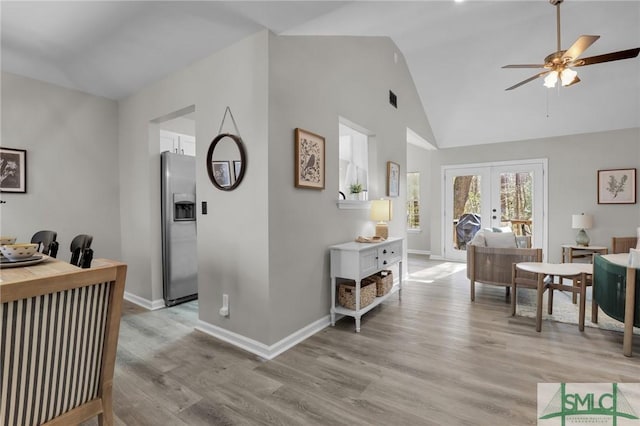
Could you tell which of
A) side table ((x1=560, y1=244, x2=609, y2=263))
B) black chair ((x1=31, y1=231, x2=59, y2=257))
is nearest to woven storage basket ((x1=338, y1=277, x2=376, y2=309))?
black chair ((x1=31, y1=231, x2=59, y2=257))

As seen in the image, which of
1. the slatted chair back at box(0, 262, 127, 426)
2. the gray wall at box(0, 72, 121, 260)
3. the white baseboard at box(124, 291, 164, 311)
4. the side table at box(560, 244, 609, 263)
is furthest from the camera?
the side table at box(560, 244, 609, 263)

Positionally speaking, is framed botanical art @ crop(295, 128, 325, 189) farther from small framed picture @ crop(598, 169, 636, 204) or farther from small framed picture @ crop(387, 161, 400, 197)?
small framed picture @ crop(598, 169, 636, 204)

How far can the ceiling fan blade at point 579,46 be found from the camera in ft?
8.55

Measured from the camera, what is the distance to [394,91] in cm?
470

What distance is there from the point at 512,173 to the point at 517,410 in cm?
545

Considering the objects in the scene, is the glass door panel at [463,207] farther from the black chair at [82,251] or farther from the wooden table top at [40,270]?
the wooden table top at [40,270]

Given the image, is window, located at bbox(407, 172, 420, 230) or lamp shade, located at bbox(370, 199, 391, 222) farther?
window, located at bbox(407, 172, 420, 230)

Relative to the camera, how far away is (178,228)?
3.70 meters

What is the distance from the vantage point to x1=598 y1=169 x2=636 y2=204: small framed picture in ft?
16.9

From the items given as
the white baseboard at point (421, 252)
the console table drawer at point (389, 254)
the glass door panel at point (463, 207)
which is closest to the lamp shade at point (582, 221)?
the glass door panel at point (463, 207)

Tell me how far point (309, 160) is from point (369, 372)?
69.4 inches

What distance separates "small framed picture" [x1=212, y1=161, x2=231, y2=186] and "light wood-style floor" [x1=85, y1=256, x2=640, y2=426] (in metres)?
1.39

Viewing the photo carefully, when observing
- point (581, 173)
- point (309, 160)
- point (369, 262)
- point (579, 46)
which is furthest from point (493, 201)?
point (309, 160)

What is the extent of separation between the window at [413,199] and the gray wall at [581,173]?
1.90m
